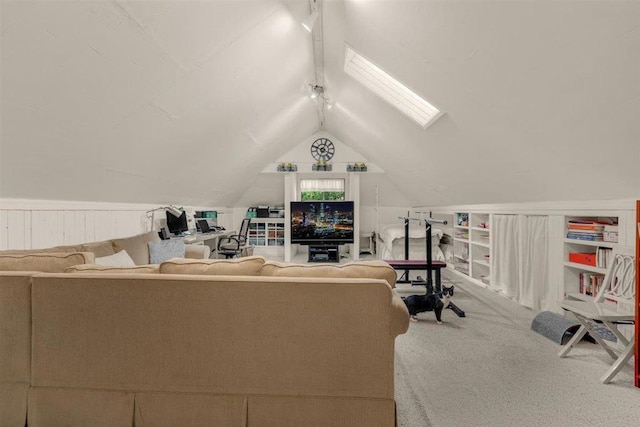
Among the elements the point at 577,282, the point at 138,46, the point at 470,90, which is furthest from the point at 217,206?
the point at 577,282

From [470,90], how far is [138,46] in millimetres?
2560

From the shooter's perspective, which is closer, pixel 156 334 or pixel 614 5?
pixel 614 5

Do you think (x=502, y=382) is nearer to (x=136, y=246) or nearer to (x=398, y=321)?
(x=398, y=321)

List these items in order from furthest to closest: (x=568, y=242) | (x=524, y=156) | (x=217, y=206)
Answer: (x=217, y=206) < (x=568, y=242) < (x=524, y=156)

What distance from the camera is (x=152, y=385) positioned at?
1.72m

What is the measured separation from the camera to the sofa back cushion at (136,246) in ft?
11.4

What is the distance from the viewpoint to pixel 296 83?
15.6 feet

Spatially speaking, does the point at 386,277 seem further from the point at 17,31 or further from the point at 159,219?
the point at 159,219

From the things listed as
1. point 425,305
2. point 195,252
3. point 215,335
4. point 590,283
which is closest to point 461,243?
point 590,283

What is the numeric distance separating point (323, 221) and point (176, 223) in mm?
3370

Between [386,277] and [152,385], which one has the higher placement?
[386,277]

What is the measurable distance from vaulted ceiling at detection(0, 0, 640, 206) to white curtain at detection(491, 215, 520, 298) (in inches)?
13.8

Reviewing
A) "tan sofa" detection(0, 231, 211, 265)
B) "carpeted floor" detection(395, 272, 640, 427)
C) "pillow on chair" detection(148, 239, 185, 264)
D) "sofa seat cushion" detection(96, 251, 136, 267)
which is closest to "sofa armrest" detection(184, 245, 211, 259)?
"tan sofa" detection(0, 231, 211, 265)

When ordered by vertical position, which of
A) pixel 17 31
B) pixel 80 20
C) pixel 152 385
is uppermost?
pixel 80 20
